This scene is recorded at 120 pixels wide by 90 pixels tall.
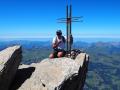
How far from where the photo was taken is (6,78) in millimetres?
23234

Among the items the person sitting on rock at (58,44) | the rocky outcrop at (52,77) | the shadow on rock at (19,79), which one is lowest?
the shadow on rock at (19,79)

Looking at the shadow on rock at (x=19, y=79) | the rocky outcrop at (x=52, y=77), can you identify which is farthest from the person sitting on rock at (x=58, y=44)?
the shadow on rock at (x=19, y=79)

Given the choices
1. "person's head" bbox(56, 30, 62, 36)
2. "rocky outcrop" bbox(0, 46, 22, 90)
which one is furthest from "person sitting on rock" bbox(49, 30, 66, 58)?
"rocky outcrop" bbox(0, 46, 22, 90)

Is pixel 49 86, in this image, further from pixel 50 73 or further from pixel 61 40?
pixel 61 40

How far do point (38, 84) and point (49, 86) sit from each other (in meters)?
1.38

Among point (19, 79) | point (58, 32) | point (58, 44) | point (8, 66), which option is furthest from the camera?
point (58, 44)

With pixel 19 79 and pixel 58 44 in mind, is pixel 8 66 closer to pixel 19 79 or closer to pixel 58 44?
pixel 19 79

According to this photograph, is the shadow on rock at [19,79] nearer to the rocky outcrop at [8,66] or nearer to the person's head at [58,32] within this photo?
the rocky outcrop at [8,66]

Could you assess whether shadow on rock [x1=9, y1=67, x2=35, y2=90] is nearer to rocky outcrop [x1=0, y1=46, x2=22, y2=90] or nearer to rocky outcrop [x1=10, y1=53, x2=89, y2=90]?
rocky outcrop [x1=10, y1=53, x2=89, y2=90]

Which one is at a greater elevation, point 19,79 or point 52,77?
point 52,77

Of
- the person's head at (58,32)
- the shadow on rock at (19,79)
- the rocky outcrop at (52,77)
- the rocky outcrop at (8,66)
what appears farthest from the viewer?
the person's head at (58,32)

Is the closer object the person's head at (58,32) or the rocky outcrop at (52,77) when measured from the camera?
the rocky outcrop at (52,77)

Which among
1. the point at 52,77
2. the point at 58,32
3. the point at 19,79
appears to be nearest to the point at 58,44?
the point at 58,32

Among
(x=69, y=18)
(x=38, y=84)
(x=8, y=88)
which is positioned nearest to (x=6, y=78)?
(x=8, y=88)
